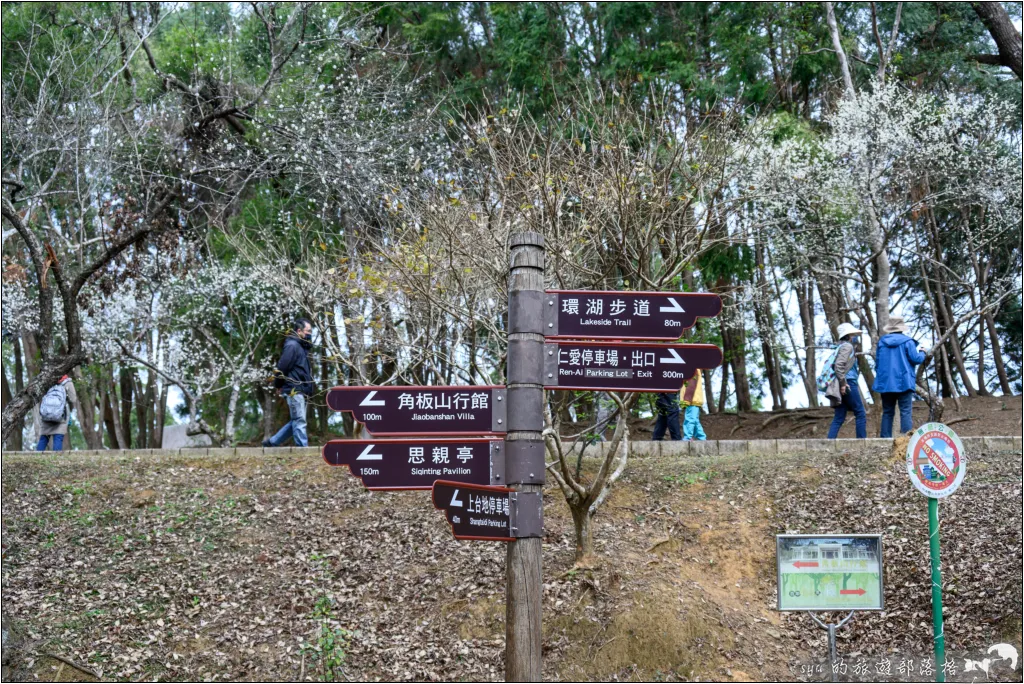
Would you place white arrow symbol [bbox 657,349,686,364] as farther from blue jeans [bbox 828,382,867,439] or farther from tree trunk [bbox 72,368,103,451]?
tree trunk [bbox 72,368,103,451]

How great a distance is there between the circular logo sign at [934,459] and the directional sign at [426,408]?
3010mm

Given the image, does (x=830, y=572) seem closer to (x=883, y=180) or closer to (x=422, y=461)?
(x=422, y=461)

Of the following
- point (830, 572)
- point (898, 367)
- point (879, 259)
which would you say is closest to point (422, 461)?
point (830, 572)

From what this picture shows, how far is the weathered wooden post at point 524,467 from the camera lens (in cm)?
459

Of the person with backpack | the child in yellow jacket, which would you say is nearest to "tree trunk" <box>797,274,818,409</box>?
the child in yellow jacket

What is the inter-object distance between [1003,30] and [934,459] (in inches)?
307

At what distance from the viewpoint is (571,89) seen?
15680mm

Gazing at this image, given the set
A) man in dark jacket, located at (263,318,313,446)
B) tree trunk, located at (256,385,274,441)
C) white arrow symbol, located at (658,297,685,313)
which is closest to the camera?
white arrow symbol, located at (658,297,685,313)

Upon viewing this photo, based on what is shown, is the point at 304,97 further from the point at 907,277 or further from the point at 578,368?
the point at 578,368

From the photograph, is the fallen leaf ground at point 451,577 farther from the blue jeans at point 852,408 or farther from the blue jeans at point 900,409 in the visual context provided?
the blue jeans at point 852,408

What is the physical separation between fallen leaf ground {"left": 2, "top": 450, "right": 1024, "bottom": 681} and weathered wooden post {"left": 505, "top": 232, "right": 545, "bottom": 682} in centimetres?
323

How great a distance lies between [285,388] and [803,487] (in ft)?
22.3

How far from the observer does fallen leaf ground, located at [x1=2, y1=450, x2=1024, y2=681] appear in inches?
302

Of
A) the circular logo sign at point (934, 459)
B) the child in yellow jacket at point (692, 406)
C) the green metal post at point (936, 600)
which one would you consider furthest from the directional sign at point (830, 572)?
the child in yellow jacket at point (692, 406)
